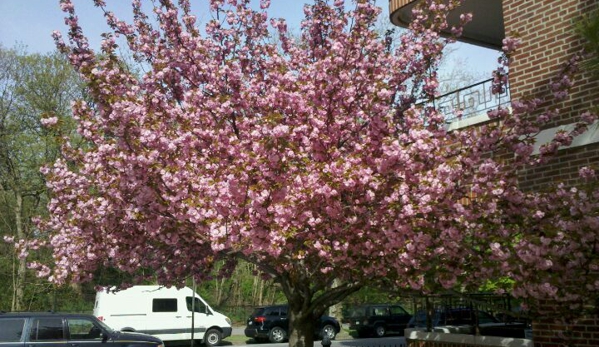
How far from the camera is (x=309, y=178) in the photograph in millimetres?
8484

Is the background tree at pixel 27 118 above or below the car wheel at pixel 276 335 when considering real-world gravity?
above

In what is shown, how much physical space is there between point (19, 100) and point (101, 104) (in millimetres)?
29327

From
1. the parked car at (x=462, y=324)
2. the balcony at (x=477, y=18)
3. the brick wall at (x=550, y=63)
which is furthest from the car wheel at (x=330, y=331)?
the brick wall at (x=550, y=63)

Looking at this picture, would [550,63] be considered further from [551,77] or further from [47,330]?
[47,330]

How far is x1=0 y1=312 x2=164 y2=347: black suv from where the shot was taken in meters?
15.1

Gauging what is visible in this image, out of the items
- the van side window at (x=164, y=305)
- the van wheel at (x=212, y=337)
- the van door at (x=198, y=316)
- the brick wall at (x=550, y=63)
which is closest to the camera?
the brick wall at (x=550, y=63)

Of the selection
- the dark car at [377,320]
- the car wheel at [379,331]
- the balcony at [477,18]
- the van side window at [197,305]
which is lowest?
the car wheel at [379,331]

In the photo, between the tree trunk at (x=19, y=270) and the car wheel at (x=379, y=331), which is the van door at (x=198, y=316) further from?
the tree trunk at (x=19, y=270)

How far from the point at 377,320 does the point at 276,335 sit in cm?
Answer: 515

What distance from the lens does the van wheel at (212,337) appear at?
2662 cm

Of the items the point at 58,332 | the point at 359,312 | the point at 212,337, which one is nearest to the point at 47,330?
the point at 58,332

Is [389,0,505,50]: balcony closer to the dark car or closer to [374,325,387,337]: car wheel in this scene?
the dark car

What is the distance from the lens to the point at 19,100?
36.0m

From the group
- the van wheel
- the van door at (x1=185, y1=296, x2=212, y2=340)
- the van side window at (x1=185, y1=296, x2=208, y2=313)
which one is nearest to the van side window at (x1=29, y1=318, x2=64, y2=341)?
the van door at (x1=185, y1=296, x2=212, y2=340)
